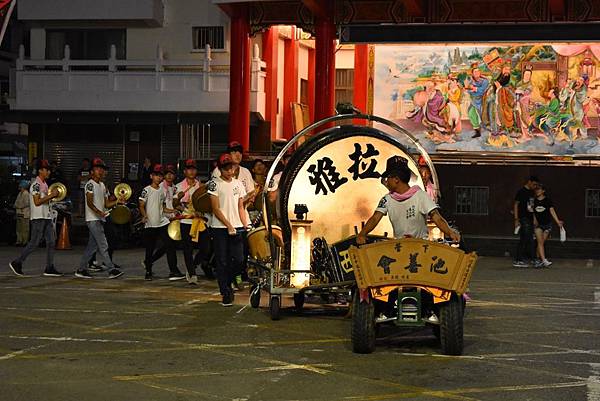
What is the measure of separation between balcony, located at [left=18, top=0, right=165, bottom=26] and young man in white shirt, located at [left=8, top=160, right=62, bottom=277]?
14878mm

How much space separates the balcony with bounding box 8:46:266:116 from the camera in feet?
107

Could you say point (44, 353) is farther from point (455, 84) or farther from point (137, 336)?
point (455, 84)

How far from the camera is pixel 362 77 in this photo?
32.5 meters

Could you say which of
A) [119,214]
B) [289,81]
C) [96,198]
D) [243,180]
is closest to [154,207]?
[96,198]

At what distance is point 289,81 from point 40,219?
16.8 meters

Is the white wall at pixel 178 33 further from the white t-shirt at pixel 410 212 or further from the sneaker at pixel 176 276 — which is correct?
the white t-shirt at pixel 410 212

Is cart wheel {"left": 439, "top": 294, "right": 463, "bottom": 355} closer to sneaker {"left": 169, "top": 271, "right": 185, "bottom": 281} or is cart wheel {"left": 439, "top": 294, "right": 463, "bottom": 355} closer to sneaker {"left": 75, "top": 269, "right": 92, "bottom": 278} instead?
sneaker {"left": 169, "top": 271, "right": 185, "bottom": 281}

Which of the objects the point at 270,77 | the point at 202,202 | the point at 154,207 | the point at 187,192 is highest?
the point at 270,77

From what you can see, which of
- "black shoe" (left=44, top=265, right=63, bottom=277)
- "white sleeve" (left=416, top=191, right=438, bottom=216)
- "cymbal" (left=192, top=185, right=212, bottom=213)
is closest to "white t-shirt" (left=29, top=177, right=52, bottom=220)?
"black shoe" (left=44, top=265, right=63, bottom=277)

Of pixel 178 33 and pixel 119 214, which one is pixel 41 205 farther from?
pixel 178 33

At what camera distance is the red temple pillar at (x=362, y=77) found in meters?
32.4

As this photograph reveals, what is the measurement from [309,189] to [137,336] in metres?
3.20

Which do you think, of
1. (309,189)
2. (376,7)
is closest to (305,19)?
(376,7)

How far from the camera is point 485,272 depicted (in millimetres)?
21062
